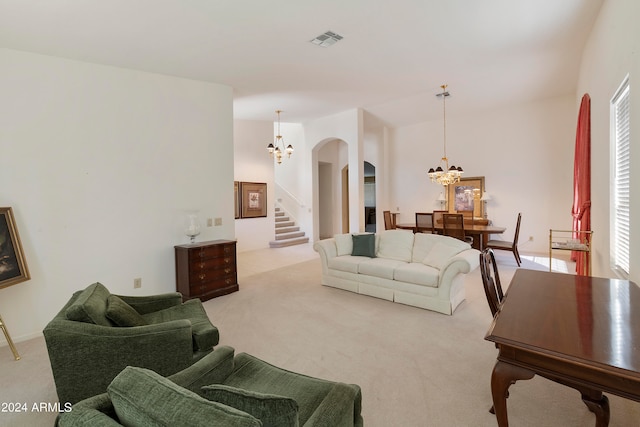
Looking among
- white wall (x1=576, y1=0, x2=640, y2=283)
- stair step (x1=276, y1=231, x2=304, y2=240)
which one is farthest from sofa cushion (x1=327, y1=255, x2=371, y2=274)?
stair step (x1=276, y1=231, x2=304, y2=240)

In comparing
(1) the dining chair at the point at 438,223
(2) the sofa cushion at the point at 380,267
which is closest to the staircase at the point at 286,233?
(1) the dining chair at the point at 438,223

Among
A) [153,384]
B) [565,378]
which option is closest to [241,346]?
[153,384]

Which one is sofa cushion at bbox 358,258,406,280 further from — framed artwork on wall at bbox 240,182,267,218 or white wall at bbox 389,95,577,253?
white wall at bbox 389,95,577,253

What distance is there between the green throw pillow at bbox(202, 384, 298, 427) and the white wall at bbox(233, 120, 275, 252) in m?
6.96

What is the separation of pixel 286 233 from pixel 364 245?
4664 mm

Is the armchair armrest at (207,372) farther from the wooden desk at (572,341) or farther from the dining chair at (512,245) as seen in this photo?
the dining chair at (512,245)

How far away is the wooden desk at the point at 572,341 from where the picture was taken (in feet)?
3.62

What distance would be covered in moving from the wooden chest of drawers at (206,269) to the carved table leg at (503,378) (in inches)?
144

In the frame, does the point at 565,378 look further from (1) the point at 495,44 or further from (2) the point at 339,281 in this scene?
(1) the point at 495,44

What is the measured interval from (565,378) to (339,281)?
3422mm

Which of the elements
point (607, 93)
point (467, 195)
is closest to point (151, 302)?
point (607, 93)

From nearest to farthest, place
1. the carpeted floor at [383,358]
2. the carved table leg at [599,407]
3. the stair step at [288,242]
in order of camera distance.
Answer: the carved table leg at [599,407]
the carpeted floor at [383,358]
the stair step at [288,242]

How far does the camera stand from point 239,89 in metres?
5.00

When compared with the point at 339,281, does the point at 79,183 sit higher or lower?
higher
